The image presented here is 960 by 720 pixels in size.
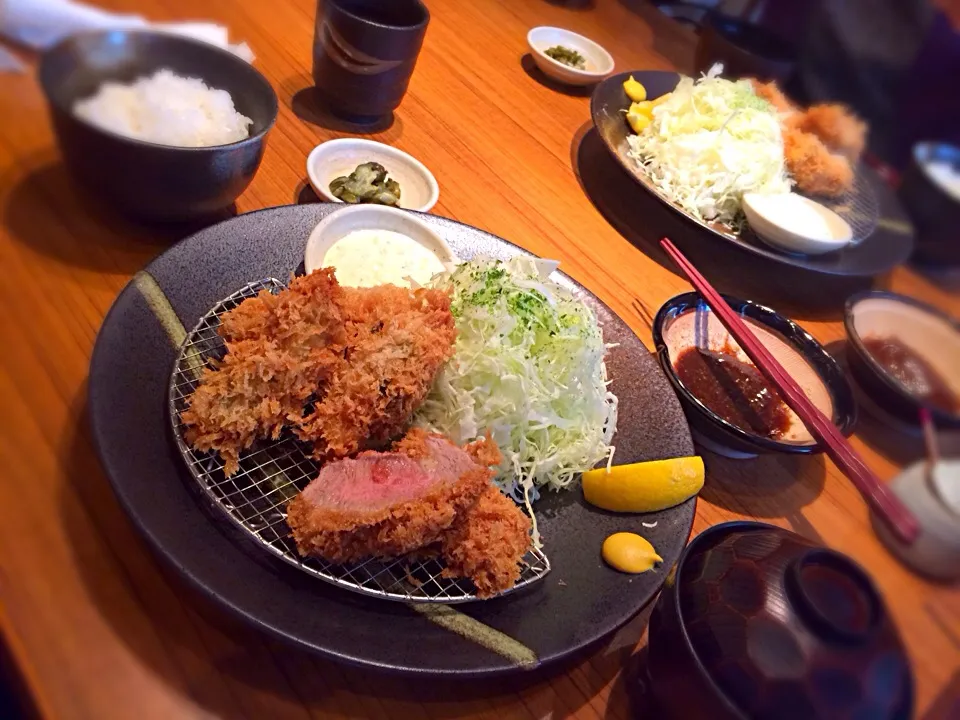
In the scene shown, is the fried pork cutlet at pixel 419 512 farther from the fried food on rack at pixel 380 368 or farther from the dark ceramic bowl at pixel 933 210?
the dark ceramic bowl at pixel 933 210

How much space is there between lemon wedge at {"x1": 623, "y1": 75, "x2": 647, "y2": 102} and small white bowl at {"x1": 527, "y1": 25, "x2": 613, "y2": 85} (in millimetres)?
269

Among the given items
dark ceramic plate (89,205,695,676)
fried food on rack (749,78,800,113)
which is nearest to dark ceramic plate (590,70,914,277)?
fried food on rack (749,78,800,113)

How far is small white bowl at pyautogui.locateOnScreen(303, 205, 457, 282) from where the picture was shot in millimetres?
1532

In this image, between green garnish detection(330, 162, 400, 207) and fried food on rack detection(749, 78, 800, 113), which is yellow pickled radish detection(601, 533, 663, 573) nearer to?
fried food on rack detection(749, 78, 800, 113)

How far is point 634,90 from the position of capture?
256cm

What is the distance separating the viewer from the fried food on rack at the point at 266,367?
1.13 meters

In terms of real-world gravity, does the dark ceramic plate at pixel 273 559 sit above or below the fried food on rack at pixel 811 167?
below

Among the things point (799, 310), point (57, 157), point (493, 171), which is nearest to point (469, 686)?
point (57, 157)

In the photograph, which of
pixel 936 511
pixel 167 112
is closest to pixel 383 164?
pixel 167 112

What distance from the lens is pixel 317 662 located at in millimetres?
1030

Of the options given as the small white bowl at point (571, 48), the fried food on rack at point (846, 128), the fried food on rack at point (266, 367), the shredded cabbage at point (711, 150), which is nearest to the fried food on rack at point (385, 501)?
the fried food on rack at point (266, 367)

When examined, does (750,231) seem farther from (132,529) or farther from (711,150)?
(132,529)

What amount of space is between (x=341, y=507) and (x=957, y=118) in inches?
36.1

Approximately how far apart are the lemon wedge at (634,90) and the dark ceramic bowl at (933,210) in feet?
7.39
